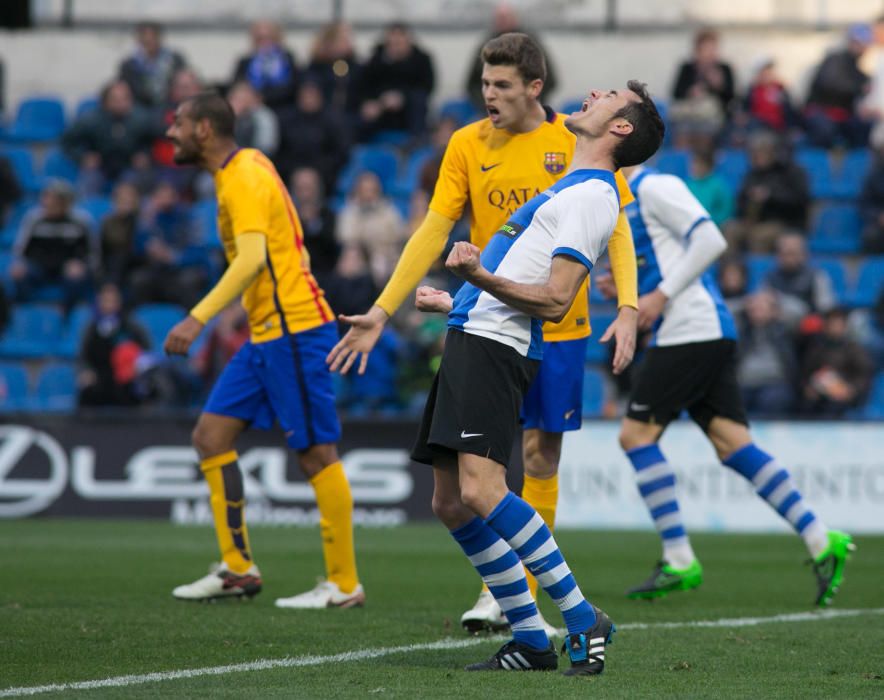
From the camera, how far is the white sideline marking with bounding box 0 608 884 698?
195 inches

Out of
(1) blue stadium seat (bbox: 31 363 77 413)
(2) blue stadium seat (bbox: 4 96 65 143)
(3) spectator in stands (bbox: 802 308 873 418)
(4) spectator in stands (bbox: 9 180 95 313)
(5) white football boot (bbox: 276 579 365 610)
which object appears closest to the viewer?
(5) white football boot (bbox: 276 579 365 610)

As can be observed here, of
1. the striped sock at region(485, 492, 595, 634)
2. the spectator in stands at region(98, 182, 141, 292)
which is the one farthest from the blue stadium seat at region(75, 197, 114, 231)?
the striped sock at region(485, 492, 595, 634)

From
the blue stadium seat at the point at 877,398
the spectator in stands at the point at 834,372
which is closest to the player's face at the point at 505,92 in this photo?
the spectator in stands at the point at 834,372

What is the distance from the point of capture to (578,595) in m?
5.32

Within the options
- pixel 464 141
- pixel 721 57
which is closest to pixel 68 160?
pixel 721 57

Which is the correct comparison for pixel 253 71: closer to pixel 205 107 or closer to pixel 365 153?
pixel 365 153

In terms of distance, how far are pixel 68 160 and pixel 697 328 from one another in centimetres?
1126

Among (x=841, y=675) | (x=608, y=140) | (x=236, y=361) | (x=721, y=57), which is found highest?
(x=721, y=57)

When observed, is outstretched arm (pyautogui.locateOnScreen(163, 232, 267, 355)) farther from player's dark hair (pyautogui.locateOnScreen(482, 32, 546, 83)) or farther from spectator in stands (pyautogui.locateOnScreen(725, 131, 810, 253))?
spectator in stands (pyautogui.locateOnScreen(725, 131, 810, 253))

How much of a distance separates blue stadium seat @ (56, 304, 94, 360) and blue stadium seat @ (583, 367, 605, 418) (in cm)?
501

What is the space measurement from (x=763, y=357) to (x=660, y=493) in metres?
5.76

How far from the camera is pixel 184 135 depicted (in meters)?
7.63

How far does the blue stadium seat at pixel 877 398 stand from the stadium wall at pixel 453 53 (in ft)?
17.1

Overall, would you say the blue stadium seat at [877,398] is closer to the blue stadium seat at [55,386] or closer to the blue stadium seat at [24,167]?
the blue stadium seat at [55,386]
